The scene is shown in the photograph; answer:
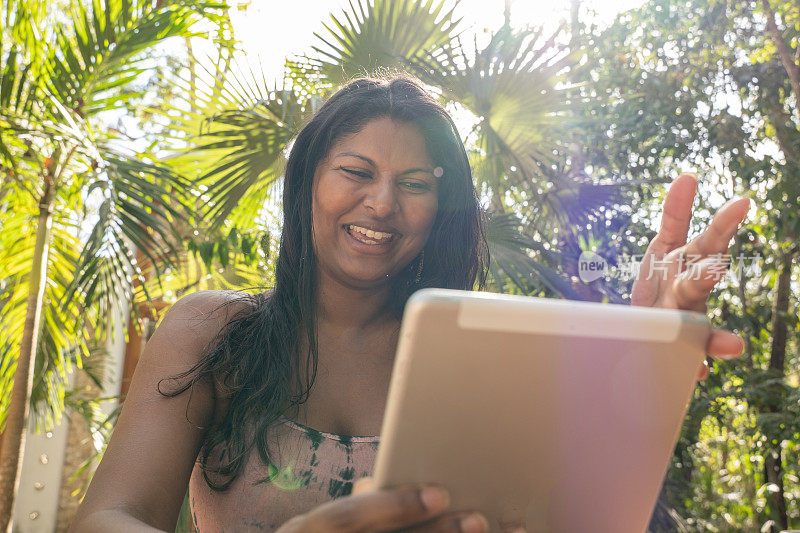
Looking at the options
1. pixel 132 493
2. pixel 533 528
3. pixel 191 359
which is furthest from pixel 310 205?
pixel 533 528

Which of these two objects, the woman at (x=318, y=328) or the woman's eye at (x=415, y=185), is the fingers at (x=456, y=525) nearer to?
the woman at (x=318, y=328)

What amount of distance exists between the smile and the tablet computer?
760 mm

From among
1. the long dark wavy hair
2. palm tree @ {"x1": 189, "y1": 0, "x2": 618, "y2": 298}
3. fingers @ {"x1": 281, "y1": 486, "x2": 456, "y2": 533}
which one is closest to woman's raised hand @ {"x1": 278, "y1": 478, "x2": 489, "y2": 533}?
fingers @ {"x1": 281, "y1": 486, "x2": 456, "y2": 533}

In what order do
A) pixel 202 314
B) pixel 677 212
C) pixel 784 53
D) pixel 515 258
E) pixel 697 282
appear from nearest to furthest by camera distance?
pixel 697 282 → pixel 677 212 → pixel 202 314 → pixel 515 258 → pixel 784 53

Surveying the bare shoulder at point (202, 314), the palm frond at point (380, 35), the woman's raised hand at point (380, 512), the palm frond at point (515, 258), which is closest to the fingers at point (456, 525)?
the woman's raised hand at point (380, 512)

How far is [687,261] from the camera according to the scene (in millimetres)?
1051

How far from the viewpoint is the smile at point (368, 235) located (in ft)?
4.92

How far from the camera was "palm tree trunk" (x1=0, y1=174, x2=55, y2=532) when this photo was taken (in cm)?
323

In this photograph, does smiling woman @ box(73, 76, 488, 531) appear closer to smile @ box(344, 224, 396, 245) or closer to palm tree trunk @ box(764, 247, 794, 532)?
smile @ box(344, 224, 396, 245)

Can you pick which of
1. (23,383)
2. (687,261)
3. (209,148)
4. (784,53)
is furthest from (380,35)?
(784,53)

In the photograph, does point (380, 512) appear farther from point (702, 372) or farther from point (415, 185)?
point (415, 185)

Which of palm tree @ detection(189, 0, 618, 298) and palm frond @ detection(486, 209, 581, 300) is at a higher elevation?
palm tree @ detection(189, 0, 618, 298)

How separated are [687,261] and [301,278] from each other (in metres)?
0.85

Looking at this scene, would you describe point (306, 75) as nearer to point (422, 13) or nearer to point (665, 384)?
point (422, 13)
